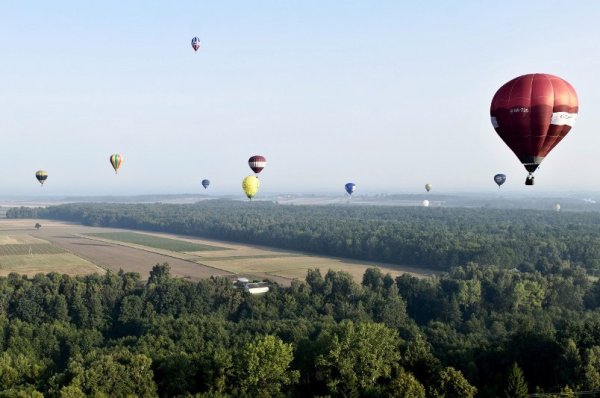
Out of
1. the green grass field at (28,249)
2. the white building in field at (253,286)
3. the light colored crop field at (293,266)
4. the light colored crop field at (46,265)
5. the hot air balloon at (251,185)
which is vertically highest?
the hot air balloon at (251,185)

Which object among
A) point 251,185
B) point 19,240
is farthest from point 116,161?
point 19,240

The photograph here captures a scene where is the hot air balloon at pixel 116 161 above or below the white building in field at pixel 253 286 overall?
above

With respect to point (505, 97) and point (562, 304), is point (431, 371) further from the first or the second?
point (562, 304)

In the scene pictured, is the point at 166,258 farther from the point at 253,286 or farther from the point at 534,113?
the point at 534,113

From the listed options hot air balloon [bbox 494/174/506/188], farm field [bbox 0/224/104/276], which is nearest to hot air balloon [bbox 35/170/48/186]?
farm field [bbox 0/224/104/276]

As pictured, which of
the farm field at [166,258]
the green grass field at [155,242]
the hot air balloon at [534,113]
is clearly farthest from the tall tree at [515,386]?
the green grass field at [155,242]

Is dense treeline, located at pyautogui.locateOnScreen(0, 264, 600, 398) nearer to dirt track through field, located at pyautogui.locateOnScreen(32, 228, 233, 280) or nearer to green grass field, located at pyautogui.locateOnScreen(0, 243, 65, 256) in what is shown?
dirt track through field, located at pyautogui.locateOnScreen(32, 228, 233, 280)

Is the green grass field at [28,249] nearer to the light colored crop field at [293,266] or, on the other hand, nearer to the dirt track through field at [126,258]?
the dirt track through field at [126,258]

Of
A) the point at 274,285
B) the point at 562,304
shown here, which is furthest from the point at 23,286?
the point at 562,304
